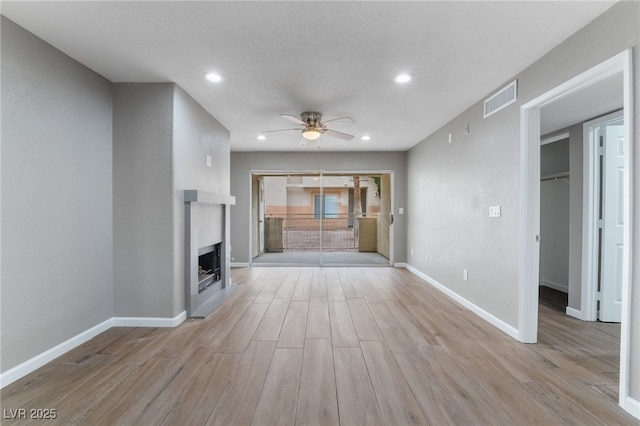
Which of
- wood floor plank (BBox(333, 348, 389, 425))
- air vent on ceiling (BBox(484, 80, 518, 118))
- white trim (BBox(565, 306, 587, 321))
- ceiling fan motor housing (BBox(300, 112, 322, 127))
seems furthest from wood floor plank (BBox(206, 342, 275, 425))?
white trim (BBox(565, 306, 587, 321))

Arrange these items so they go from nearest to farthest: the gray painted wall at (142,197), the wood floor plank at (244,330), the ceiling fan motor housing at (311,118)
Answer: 1. the wood floor plank at (244,330)
2. the gray painted wall at (142,197)
3. the ceiling fan motor housing at (311,118)

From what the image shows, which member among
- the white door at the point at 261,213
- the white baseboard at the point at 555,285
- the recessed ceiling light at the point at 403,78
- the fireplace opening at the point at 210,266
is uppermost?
the recessed ceiling light at the point at 403,78

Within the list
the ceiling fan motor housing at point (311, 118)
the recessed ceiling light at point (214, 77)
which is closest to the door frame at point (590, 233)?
the ceiling fan motor housing at point (311, 118)

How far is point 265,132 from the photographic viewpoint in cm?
475

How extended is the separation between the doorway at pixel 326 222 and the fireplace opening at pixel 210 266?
2151 millimetres

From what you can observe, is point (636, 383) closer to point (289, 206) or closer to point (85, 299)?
point (85, 299)

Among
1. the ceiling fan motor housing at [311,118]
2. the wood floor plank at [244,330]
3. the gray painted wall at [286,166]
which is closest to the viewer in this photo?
the wood floor plank at [244,330]

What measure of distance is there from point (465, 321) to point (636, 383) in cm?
153

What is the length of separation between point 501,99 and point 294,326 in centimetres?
315

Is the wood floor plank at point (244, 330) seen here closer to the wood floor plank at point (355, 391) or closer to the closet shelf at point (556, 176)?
the wood floor plank at point (355, 391)

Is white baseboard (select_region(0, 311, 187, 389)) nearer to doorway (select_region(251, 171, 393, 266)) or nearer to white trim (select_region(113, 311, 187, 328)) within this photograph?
white trim (select_region(113, 311, 187, 328))

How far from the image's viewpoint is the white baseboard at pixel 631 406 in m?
1.69

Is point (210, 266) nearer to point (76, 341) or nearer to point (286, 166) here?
point (76, 341)

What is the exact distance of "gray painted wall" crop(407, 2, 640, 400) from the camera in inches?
71.8
